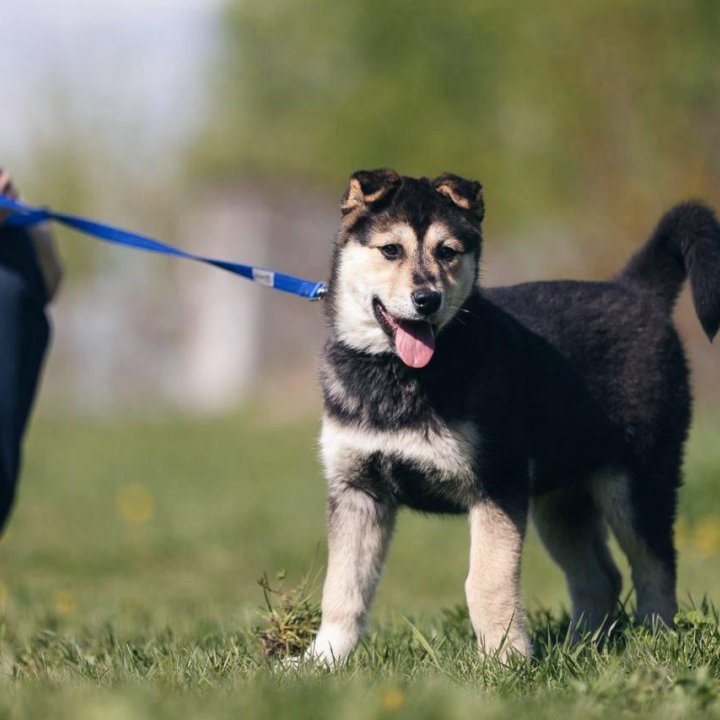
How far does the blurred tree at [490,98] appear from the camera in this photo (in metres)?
14.6

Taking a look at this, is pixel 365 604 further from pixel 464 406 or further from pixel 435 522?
pixel 435 522

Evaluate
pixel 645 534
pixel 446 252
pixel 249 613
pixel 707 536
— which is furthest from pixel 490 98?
pixel 446 252

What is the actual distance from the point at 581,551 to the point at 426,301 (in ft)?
5.33

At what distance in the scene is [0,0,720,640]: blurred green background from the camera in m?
9.27

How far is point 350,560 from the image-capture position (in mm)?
4668

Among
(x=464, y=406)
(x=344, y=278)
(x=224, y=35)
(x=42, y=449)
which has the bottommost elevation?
(x=42, y=449)

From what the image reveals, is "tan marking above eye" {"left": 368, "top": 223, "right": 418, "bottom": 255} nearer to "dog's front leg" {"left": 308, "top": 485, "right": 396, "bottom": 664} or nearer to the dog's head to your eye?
the dog's head

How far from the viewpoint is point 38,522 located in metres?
10.9

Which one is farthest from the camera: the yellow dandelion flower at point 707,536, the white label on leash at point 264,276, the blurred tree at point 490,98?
the blurred tree at point 490,98

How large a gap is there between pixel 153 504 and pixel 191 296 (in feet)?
59.0

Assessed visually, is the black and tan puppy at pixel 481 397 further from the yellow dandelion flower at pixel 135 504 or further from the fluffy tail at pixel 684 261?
the yellow dandelion flower at pixel 135 504

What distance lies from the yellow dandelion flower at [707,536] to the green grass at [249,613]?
0.02 meters

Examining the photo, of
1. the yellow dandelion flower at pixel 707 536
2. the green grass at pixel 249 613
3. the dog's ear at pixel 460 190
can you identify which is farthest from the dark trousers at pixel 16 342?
the yellow dandelion flower at pixel 707 536

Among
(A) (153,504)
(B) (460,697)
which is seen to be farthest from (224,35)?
(B) (460,697)
